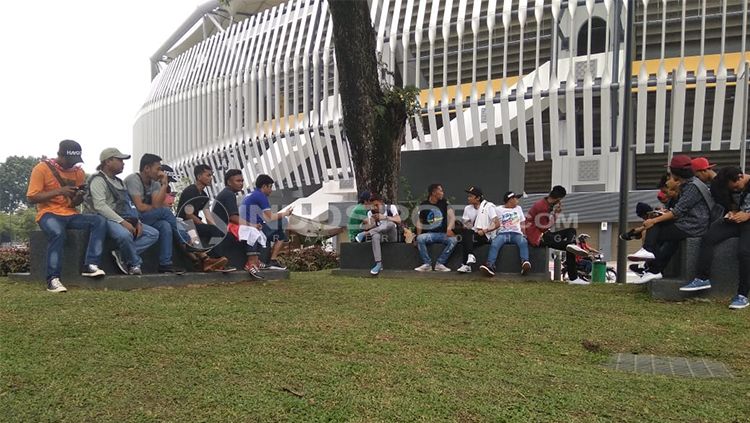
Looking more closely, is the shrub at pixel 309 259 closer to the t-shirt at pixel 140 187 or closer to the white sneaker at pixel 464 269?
the white sneaker at pixel 464 269

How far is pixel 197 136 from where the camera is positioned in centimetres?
3319

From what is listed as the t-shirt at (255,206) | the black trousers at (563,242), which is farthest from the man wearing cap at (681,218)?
the t-shirt at (255,206)

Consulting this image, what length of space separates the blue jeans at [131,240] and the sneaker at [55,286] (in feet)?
2.27

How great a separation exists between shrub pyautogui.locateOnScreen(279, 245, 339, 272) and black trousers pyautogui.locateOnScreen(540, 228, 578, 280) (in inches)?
229

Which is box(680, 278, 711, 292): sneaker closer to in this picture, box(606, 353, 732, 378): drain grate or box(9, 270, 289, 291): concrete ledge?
box(606, 353, 732, 378): drain grate

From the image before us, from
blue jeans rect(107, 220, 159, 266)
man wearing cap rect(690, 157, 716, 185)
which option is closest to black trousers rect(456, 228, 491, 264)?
man wearing cap rect(690, 157, 716, 185)

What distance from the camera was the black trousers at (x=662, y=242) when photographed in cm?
635

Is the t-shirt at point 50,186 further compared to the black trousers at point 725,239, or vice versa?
the t-shirt at point 50,186

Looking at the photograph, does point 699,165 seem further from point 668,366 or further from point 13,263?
point 13,263

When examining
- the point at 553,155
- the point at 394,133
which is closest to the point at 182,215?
the point at 394,133

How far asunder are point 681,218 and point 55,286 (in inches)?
261

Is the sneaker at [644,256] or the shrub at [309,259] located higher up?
the sneaker at [644,256]

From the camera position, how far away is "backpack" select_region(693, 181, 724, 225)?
612 cm

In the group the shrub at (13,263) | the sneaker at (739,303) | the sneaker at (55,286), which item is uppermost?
the sneaker at (55,286)
